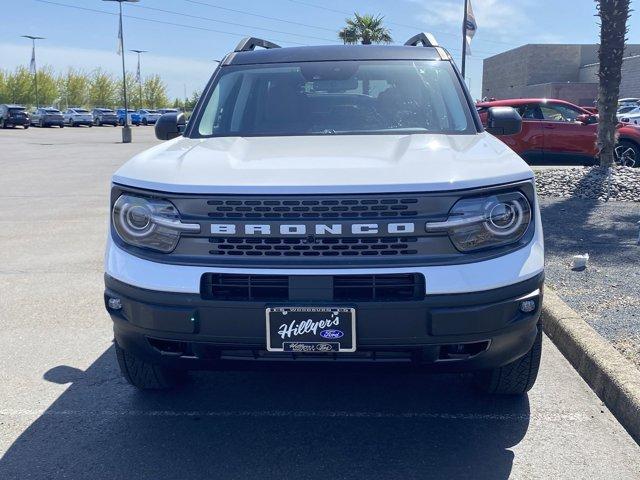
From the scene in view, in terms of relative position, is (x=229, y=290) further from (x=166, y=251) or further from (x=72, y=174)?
(x=72, y=174)

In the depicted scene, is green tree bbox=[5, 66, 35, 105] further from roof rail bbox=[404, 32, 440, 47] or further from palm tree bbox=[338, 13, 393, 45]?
roof rail bbox=[404, 32, 440, 47]

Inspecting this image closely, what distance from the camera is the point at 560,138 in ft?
45.8

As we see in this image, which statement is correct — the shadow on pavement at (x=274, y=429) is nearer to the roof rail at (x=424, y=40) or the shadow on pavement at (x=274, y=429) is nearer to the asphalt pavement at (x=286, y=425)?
the asphalt pavement at (x=286, y=425)

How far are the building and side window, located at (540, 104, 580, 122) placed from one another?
47.9 meters

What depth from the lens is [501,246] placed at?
9.41 ft

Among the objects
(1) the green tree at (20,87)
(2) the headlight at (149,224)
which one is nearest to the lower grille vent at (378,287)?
(2) the headlight at (149,224)

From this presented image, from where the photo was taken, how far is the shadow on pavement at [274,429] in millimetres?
2969

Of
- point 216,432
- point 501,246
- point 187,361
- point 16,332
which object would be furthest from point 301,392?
point 16,332

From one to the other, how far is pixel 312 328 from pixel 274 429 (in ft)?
2.75

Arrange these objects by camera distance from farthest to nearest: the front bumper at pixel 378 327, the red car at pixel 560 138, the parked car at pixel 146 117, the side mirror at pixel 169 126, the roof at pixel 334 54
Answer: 1. the parked car at pixel 146 117
2. the red car at pixel 560 138
3. the side mirror at pixel 169 126
4. the roof at pixel 334 54
5. the front bumper at pixel 378 327

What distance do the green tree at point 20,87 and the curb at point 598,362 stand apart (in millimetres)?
83999

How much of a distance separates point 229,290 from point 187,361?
0.42m

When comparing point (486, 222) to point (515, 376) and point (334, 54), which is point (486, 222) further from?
point (334, 54)

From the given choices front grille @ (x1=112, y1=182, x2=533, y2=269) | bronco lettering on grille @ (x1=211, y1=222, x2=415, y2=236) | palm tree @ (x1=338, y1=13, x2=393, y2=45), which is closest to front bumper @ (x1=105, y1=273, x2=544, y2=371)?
front grille @ (x1=112, y1=182, x2=533, y2=269)
